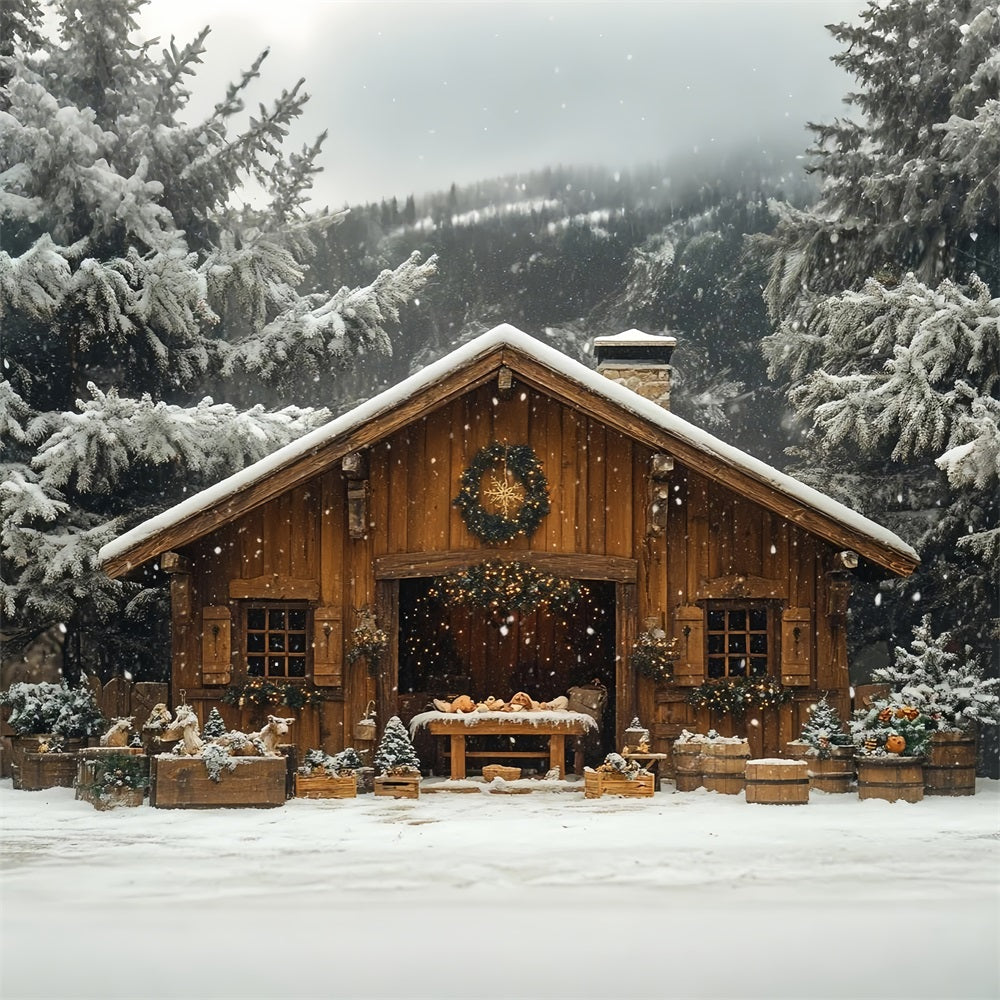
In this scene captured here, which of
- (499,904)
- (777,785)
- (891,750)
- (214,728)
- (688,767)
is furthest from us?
(688,767)

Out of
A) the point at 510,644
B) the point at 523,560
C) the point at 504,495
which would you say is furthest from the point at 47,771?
the point at 510,644

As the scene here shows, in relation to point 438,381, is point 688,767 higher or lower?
lower

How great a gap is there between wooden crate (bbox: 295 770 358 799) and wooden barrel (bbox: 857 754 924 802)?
514cm

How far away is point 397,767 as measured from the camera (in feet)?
46.1

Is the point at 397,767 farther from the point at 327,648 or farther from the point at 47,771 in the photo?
the point at 47,771

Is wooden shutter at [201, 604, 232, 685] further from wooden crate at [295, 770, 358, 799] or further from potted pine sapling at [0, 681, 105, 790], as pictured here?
wooden crate at [295, 770, 358, 799]

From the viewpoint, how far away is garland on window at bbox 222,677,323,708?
1523 centimetres

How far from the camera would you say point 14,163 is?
63.6 feet

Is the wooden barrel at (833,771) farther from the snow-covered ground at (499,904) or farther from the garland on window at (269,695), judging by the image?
the garland on window at (269,695)

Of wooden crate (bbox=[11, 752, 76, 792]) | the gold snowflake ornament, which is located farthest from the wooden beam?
wooden crate (bbox=[11, 752, 76, 792])

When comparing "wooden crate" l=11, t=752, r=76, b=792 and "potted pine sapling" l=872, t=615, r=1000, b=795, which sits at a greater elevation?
"potted pine sapling" l=872, t=615, r=1000, b=795

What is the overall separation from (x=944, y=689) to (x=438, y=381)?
20.4ft

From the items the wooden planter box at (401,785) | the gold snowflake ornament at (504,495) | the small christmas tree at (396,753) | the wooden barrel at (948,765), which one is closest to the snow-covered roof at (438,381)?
the gold snowflake ornament at (504,495)

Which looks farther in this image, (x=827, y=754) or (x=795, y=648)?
(x=795, y=648)
